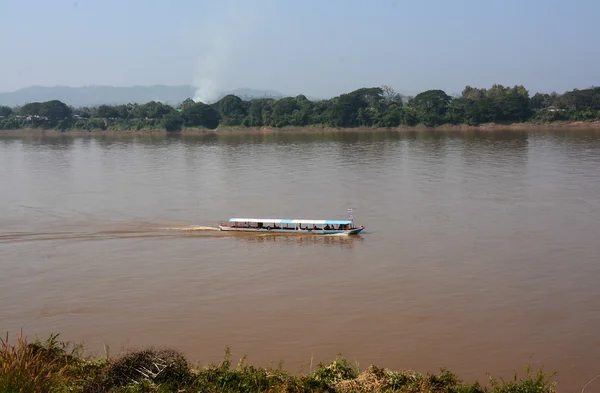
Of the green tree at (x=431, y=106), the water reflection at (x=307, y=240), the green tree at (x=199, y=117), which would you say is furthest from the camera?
the green tree at (x=199, y=117)

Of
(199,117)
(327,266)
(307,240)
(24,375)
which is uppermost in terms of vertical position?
(199,117)

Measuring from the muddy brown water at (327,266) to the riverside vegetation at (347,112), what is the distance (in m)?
22.2

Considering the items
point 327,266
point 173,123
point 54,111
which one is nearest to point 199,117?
point 173,123

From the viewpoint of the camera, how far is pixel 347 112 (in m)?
51.0

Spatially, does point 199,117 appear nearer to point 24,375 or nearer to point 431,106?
point 431,106

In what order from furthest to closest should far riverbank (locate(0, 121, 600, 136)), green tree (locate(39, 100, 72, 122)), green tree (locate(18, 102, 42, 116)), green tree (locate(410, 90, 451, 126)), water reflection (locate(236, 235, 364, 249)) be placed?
green tree (locate(18, 102, 42, 116))
green tree (locate(39, 100, 72, 122))
green tree (locate(410, 90, 451, 126))
far riverbank (locate(0, 121, 600, 136))
water reflection (locate(236, 235, 364, 249))

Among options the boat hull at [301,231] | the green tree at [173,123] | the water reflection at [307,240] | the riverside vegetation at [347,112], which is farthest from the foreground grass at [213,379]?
the green tree at [173,123]

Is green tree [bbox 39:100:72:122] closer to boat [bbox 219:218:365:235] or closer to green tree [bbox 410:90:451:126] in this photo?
green tree [bbox 410:90:451:126]

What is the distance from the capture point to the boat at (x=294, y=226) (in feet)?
50.5

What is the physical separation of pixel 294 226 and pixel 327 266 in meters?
2.94

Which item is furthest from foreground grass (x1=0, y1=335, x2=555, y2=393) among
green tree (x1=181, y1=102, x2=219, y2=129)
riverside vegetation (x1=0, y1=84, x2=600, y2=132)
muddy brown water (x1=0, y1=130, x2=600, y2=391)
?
green tree (x1=181, y1=102, x2=219, y2=129)

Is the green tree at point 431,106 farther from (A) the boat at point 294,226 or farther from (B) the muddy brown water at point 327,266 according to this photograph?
(A) the boat at point 294,226

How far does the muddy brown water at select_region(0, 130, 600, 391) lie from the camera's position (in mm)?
9312

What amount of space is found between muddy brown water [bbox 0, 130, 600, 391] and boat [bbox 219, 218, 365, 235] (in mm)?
368
